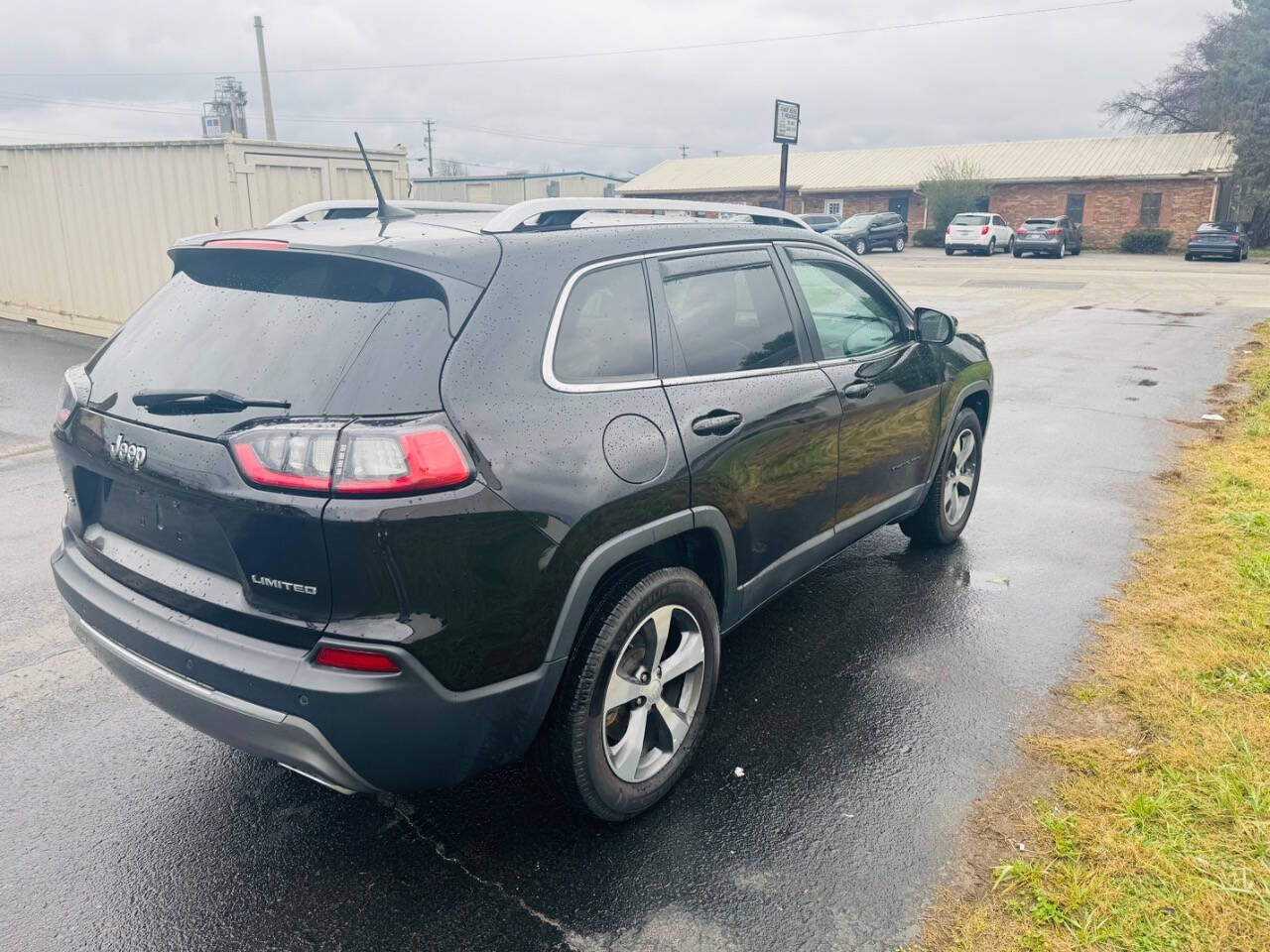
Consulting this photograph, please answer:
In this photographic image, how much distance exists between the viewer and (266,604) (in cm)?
234

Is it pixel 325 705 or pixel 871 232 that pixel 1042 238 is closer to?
pixel 871 232

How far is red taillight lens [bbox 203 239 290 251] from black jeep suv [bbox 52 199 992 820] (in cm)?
2

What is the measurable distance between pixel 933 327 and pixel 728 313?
5.06ft

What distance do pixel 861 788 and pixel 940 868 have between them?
17.2 inches

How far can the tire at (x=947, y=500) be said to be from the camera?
5031mm

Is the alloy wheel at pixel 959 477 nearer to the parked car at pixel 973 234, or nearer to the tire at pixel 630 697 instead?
the tire at pixel 630 697

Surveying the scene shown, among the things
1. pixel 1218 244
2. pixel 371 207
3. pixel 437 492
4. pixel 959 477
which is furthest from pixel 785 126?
pixel 1218 244

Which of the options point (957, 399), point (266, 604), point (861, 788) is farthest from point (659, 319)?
point (957, 399)

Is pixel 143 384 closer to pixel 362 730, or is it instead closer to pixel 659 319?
pixel 362 730

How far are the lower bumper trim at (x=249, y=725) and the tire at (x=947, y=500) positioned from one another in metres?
3.46

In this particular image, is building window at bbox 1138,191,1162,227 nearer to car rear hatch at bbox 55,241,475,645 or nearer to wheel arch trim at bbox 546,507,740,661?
wheel arch trim at bbox 546,507,740,661

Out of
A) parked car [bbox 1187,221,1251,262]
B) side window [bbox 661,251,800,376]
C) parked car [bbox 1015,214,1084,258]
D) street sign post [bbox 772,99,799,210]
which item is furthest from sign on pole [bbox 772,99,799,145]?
parked car [bbox 1187,221,1251,262]

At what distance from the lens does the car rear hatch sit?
7.50ft

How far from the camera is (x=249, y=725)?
235cm
